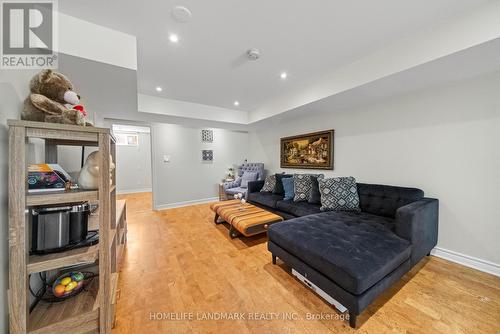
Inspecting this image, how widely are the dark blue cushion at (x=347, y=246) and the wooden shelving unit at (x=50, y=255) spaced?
142cm

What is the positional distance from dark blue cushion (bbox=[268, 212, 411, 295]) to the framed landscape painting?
154 cm

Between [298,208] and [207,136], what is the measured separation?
321 centimetres

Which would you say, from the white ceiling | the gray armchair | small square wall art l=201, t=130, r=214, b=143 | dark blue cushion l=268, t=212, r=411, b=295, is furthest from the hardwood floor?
small square wall art l=201, t=130, r=214, b=143

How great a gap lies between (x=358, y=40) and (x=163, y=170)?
14.0 ft

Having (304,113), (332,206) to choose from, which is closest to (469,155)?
(332,206)

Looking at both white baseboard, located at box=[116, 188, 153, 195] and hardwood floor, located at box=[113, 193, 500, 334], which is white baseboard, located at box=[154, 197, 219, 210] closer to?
hardwood floor, located at box=[113, 193, 500, 334]

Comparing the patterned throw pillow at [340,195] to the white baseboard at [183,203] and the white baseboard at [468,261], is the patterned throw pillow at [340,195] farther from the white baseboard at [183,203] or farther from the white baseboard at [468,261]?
the white baseboard at [183,203]

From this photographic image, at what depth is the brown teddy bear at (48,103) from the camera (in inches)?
37.6

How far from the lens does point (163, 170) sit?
423 cm

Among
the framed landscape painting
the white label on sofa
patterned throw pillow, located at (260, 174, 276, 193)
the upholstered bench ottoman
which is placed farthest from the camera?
patterned throw pillow, located at (260, 174, 276, 193)

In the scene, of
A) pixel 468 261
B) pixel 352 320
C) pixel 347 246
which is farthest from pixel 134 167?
pixel 468 261

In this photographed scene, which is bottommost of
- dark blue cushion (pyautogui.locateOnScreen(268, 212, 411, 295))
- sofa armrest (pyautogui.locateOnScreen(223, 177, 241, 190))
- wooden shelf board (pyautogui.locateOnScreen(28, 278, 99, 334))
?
wooden shelf board (pyautogui.locateOnScreen(28, 278, 99, 334))

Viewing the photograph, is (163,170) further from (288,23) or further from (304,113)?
(288,23)

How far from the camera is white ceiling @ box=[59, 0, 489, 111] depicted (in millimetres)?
1419
